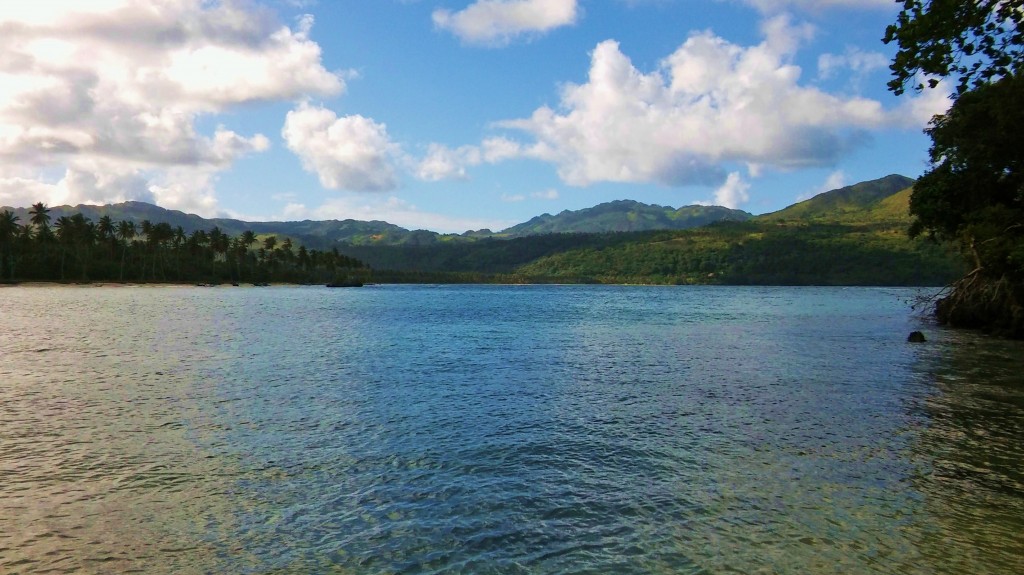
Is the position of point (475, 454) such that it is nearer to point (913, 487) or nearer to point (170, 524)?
point (170, 524)

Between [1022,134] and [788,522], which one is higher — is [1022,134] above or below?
above

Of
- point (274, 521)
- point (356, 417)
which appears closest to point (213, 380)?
point (356, 417)

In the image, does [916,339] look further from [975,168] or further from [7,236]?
[7,236]

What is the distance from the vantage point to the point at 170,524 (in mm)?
14391

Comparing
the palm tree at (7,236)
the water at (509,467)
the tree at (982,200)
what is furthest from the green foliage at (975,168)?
the palm tree at (7,236)

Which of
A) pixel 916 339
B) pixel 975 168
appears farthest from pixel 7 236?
pixel 975 168

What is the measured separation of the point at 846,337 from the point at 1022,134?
24756 millimetres

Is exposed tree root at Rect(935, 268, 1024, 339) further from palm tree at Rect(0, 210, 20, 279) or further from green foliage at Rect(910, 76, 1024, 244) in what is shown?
palm tree at Rect(0, 210, 20, 279)

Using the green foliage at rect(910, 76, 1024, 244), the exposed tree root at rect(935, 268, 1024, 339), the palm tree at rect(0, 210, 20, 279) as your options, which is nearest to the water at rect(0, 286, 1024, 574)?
the green foliage at rect(910, 76, 1024, 244)

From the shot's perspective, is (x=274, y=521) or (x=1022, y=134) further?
(x=1022, y=134)

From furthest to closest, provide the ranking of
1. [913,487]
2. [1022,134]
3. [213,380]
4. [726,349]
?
[726,349] → [1022,134] → [213,380] → [913,487]

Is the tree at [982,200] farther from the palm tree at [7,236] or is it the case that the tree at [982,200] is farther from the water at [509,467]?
the palm tree at [7,236]

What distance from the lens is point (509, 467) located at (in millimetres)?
19375

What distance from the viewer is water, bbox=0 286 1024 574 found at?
516 inches
